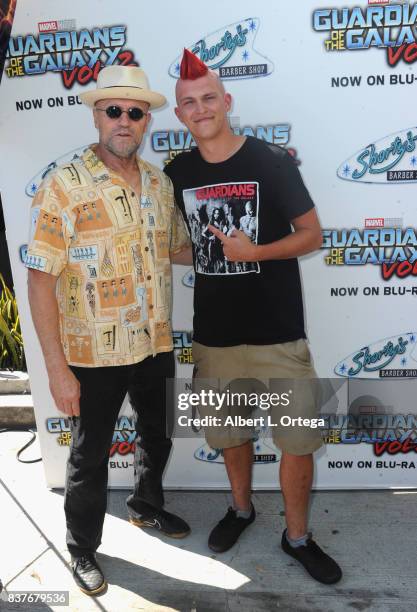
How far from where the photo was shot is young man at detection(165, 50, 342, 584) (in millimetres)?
2578

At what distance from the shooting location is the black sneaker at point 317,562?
2.77 meters

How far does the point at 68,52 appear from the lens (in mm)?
3139

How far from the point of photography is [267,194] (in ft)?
8.57

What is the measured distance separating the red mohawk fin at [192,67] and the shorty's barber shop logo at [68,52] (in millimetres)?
692

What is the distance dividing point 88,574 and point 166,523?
1.81ft

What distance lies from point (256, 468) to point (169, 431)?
0.85 meters

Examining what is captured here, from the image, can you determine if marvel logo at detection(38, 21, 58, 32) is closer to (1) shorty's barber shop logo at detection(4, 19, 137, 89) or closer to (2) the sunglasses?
(1) shorty's barber shop logo at detection(4, 19, 137, 89)

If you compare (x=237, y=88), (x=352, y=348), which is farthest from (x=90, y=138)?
(x=352, y=348)

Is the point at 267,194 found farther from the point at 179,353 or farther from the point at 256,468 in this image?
the point at 256,468

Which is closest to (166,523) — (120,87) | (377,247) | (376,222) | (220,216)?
(220,216)

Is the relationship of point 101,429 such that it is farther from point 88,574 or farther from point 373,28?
point 373,28

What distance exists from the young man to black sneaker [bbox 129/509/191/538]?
0.58 meters

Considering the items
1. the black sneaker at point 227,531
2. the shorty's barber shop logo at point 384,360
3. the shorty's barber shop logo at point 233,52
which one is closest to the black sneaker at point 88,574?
the black sneaker at point 227,531

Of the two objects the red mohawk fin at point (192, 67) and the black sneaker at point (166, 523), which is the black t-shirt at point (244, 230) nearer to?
the red mohawk fin at point (192, 67)
